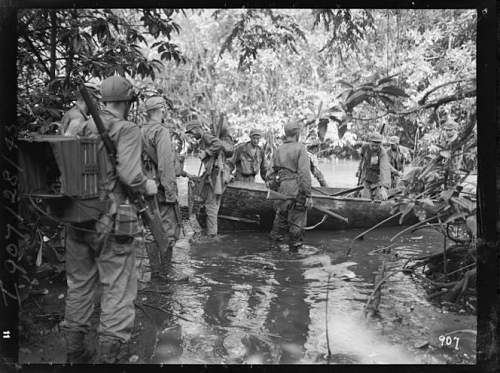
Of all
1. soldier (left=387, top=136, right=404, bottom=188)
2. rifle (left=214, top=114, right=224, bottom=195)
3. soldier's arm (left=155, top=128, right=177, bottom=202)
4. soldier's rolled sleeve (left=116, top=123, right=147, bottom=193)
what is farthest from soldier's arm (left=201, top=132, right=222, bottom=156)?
soldier (left=387, top=136, right=404, bottom=188)

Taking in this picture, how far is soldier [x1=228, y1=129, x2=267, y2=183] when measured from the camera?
32.8 feet

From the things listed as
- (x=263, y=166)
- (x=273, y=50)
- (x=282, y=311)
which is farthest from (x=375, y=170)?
(x=282, y=311)

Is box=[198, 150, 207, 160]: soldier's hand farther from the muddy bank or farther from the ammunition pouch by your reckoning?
the muddy bank

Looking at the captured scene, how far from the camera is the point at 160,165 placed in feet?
19.5

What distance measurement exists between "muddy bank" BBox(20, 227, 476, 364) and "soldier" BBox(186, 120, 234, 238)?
4.46ft

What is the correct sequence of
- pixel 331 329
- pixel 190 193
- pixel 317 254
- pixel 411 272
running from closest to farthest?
pixel 331 329
pixel 411 272
pixel 317 254
pixel 190 193

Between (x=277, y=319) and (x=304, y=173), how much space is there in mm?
3134

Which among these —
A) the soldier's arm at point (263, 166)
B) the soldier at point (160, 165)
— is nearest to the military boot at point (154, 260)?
the soldier at point (160, 165)

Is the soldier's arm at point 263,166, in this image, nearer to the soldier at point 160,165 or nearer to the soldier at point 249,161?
the soldier at point 249,161

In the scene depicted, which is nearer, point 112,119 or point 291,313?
point 112,119

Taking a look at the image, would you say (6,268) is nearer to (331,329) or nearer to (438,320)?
(331,329)
